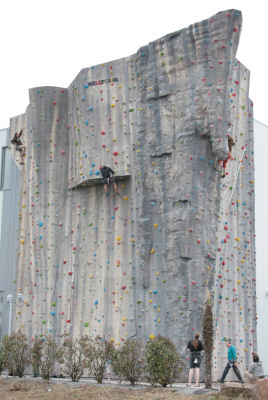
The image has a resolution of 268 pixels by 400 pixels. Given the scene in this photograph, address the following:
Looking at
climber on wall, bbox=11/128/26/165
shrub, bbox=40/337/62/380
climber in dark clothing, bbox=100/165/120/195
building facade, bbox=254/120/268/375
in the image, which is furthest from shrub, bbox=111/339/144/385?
building facade, bbox=254/120/268/375

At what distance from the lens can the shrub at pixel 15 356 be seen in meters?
14.0

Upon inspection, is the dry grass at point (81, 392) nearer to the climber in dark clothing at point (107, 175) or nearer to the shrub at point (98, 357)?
the shrub at point (98, 357)

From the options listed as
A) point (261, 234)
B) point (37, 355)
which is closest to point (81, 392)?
point (37, 355)

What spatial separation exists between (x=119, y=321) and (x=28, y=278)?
3.40 m

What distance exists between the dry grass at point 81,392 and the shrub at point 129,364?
0.50 metres

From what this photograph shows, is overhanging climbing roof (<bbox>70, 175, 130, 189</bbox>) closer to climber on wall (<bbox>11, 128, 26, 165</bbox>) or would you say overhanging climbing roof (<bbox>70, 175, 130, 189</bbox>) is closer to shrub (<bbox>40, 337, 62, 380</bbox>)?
climber on wall (<bbox>11, 128, 26, 165</bbox>)

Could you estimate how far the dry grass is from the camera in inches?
391

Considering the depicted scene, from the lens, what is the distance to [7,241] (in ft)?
67.5

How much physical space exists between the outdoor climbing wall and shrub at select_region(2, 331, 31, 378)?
1.32m

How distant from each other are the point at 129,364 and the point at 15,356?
3600 mm

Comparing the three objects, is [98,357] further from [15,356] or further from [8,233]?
[8,233]

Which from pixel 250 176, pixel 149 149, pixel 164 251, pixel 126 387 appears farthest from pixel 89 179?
pixel 126 387

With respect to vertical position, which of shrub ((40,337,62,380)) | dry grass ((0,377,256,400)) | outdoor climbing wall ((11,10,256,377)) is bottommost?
dry grass ((0,377,256,400))

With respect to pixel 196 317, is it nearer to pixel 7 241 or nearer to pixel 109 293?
pixel 109 293
